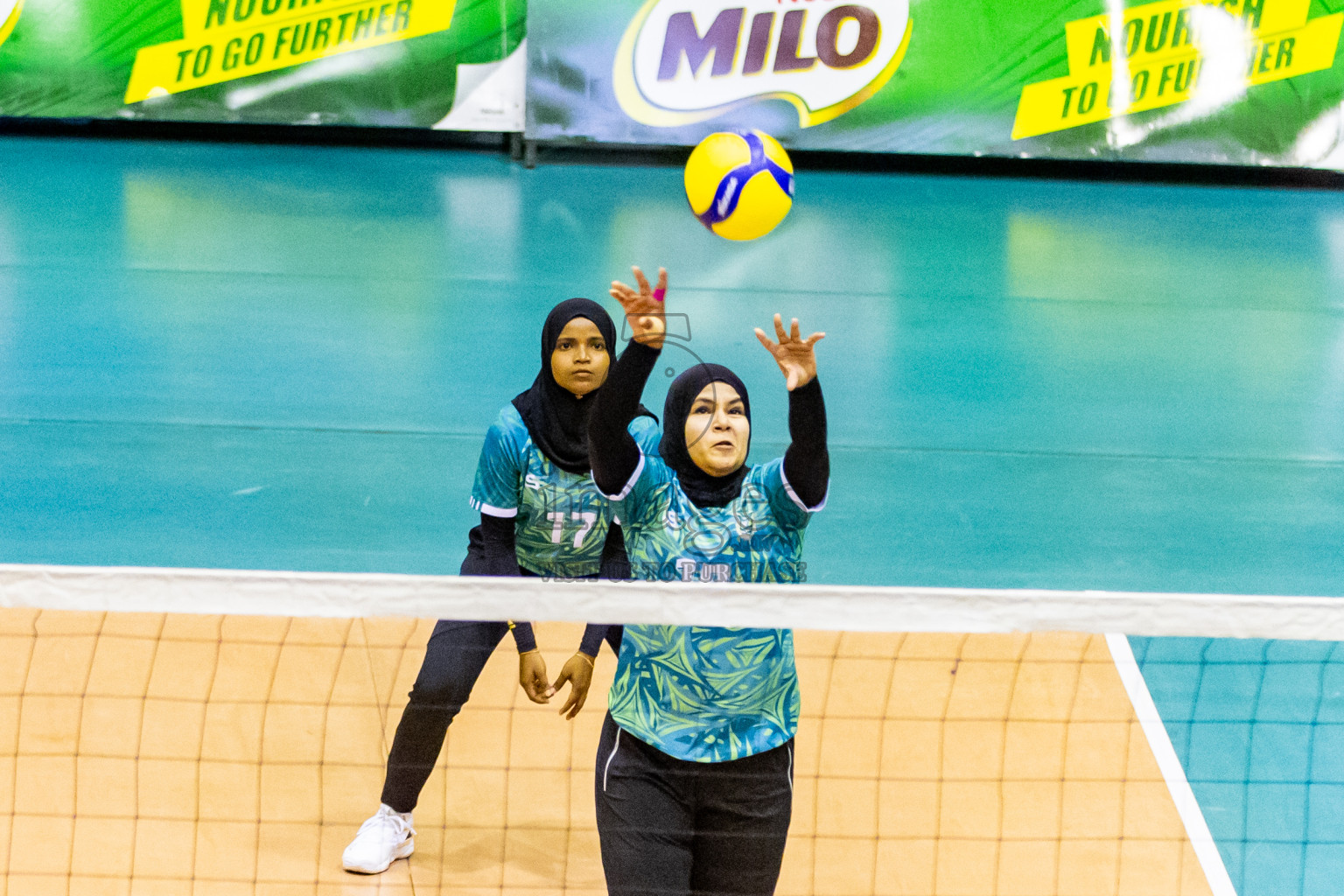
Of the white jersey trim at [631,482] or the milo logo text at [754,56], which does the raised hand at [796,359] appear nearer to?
the white jersey trim at [631,482]

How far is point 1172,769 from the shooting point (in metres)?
5.02

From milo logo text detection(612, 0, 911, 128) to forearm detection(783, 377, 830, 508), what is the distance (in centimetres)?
1061

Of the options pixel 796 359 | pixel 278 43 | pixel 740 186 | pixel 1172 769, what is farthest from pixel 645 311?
pixel 278 43

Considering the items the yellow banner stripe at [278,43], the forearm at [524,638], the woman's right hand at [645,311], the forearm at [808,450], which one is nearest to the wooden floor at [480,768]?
the forearm at [524,638]

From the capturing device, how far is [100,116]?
13.8 metres

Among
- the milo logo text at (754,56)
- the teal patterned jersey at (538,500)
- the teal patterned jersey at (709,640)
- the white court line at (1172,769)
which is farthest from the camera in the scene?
the milo logo text at (754,56)

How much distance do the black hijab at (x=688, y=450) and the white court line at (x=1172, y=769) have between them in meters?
1.72

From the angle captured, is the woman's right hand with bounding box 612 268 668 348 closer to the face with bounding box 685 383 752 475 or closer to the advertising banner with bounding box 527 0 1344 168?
the face with bounding box 685 383 752 475

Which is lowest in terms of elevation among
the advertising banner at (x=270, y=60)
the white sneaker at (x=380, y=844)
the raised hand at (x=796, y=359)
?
the white sneaker at (x=380, y=844)

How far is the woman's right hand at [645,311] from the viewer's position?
3.38 metres

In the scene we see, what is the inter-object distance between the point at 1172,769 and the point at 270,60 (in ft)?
38.6

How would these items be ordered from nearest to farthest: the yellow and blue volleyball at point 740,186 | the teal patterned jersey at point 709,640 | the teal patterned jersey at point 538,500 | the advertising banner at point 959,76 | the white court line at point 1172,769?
the teal patterned jersey at point 709,640, the teal patterned jersey at point 538,500, the white court line at point 1172,769, the yellow and blue volleyball at point 740,186, the advertising banner at point 959,76

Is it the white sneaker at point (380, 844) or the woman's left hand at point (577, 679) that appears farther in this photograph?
the white sneaker at point (380, 844)

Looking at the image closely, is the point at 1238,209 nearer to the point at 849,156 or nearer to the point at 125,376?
the point at 849,156
